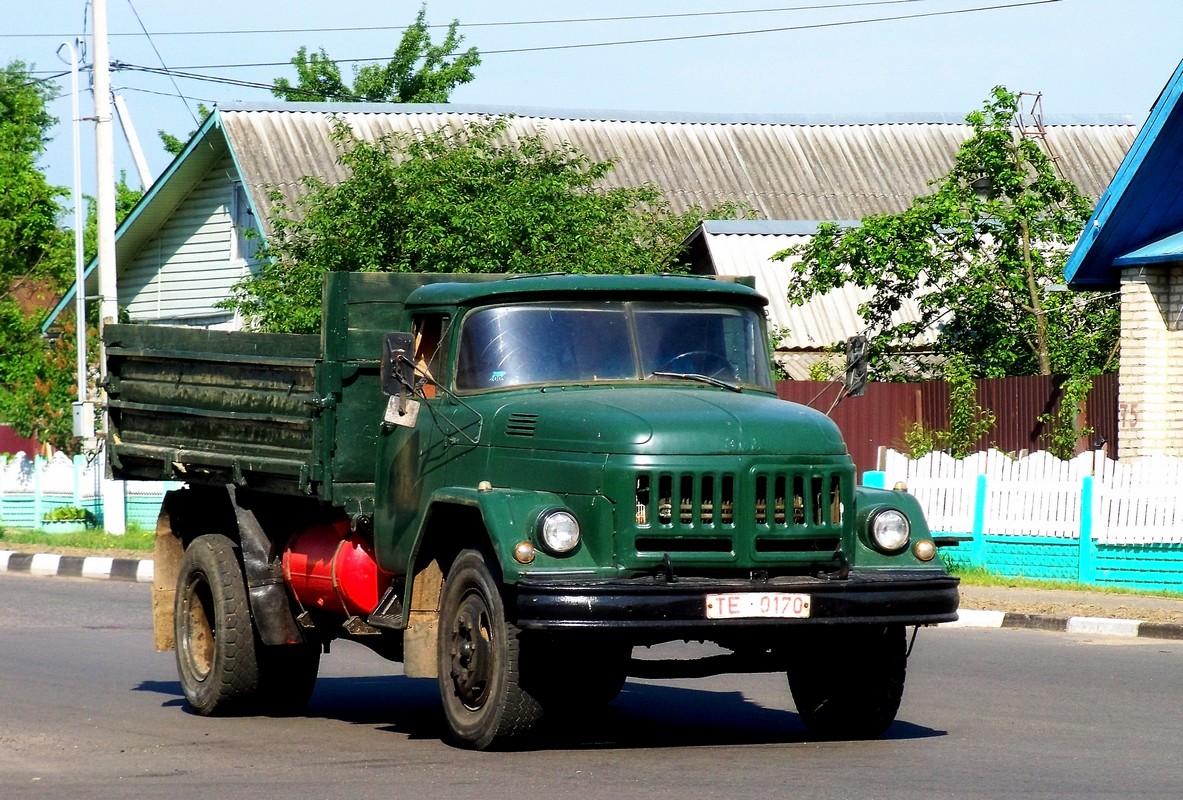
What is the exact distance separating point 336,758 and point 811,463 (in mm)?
2402

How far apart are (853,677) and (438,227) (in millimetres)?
14134

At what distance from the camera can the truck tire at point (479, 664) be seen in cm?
777

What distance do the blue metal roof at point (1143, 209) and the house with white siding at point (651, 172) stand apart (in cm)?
808

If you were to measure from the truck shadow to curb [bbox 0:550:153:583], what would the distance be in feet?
31.9

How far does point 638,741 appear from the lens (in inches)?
338

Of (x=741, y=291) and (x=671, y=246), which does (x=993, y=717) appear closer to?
(x=741, y=291)

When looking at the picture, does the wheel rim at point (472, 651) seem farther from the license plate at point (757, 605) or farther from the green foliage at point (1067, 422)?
the green foliage at point (1067, 422)

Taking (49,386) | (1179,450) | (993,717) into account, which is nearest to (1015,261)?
(1179,450)

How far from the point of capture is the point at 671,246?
2728 cm

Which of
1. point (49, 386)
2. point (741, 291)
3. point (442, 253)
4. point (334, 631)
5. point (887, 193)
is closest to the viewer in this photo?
point (741, 291)

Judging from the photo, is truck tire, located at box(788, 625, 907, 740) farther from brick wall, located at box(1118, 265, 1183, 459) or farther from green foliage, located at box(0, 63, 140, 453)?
green foliage, located at box(0, 63, 140, 453)

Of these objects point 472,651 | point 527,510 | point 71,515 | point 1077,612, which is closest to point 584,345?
point 527,510

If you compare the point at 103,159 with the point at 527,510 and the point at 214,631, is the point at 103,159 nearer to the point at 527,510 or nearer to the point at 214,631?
the point at 214,631

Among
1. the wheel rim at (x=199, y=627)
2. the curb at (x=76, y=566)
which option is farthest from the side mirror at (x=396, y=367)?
the curb at (x=76, y=566)
